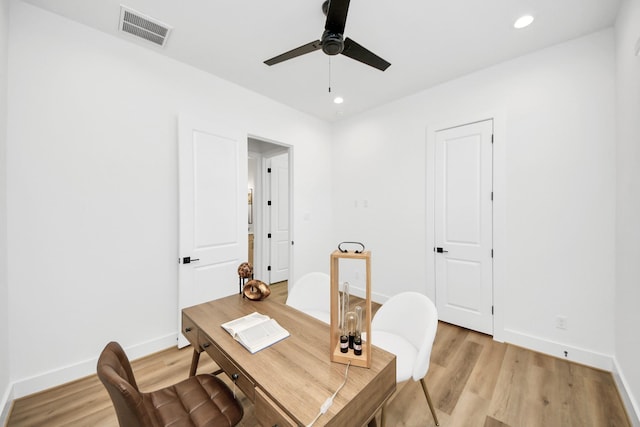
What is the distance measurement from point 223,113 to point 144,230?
1.47 metres

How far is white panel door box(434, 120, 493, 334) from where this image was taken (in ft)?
8.73

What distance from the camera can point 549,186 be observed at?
2.32 m

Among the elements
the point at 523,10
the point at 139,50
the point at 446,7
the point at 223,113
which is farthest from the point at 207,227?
the point at 523,10

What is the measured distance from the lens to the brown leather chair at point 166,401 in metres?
0.86

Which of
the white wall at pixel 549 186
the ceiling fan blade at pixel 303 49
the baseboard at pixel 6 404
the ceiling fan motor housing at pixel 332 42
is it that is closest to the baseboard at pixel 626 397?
the white wall at pixel 549 186

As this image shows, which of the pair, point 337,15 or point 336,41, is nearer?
point 337,15

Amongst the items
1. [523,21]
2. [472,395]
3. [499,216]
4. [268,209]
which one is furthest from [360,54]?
[268,209]

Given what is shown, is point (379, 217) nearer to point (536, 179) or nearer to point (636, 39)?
point (536, 179)

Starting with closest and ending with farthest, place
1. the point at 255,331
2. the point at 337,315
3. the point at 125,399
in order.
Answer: the point at 125,399 < the point at 337,315 < the point at 255,331

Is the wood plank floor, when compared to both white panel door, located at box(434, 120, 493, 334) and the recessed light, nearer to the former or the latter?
white panel door, located at box(434, 120, 493, 334)

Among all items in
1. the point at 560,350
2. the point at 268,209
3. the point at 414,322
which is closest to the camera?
the point at 414,322

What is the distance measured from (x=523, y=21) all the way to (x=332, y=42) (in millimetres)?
1624

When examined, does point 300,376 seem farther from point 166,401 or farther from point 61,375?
point 61,375

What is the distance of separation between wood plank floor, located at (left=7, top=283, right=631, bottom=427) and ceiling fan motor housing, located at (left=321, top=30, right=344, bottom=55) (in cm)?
233
